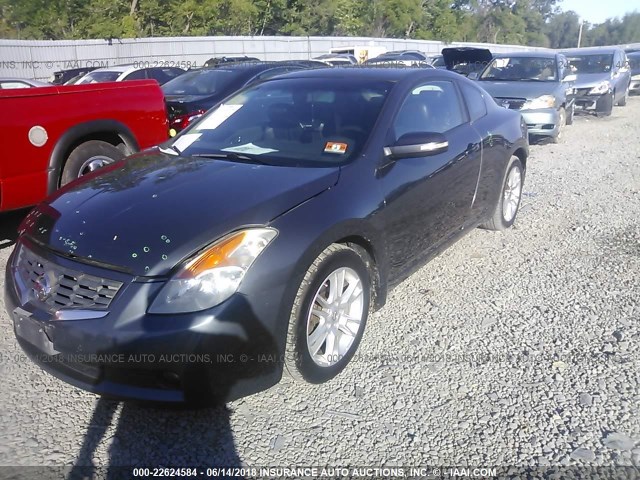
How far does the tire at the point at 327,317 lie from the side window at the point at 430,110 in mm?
1011

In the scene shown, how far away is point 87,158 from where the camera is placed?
5.45m

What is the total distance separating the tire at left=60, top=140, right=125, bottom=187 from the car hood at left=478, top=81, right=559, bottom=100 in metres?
6.75

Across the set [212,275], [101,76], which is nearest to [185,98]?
[212,275]

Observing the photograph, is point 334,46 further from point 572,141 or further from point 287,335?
point 287,335

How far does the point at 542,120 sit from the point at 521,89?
2.51 ft

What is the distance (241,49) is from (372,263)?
103 ft

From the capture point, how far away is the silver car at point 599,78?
1391cm

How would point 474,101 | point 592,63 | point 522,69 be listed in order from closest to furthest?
point 474,101
point 522,69
point 592,63

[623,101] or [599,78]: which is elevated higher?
[599,78]

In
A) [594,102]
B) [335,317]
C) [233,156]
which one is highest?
[233,156]

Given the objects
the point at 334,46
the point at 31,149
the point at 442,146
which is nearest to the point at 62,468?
the point at 442,146

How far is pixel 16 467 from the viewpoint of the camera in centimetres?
252

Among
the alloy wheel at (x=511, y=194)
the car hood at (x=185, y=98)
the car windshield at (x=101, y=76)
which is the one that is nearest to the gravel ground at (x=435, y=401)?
the alloy wheel at (x=511, y=194)

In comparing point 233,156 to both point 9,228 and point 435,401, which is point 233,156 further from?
point 9,228
